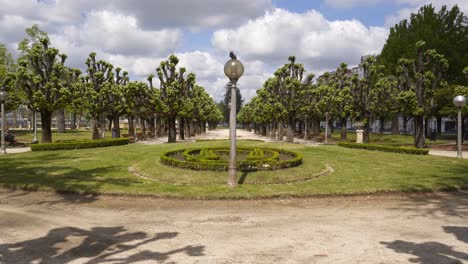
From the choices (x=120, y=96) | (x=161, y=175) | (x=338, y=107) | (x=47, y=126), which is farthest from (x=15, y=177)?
(x=338, y=107)

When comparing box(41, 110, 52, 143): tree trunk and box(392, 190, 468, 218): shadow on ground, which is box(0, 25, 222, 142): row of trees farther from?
box(392, 190, 468, 218): shadow on ground

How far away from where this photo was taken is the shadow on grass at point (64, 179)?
35.0 ft

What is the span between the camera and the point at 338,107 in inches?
1594

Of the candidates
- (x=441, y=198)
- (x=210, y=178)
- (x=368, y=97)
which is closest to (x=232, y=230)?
(x=210, y=178)

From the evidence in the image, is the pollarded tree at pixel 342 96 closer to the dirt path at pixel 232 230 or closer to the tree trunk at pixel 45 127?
the dirt path at pixel 232 230

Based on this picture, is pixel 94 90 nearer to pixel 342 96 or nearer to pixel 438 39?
pixel 342 96

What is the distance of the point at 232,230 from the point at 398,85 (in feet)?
112

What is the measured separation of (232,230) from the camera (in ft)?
22.7

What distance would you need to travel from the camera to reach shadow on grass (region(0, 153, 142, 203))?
35.0 ft

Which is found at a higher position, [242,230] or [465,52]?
[465,52]

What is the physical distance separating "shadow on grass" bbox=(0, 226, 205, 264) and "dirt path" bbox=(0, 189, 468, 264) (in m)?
0.02

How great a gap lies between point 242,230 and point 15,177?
10.7m

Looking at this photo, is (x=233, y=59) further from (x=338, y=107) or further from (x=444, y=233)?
(x=338, y=107)

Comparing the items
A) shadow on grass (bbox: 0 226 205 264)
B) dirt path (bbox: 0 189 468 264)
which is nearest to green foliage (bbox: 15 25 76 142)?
dirt path (bbox: 0 189 468 264)
